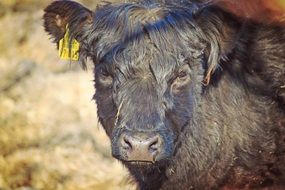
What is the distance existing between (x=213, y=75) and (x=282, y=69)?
0.47 meters

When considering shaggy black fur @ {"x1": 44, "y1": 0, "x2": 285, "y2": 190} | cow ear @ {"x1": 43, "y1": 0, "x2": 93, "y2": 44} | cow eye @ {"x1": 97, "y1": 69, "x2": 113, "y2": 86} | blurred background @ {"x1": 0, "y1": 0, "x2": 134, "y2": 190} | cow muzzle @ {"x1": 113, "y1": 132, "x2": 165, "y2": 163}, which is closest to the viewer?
cow muzzle @ {"x1": 113, "y1": 132, "x2": 165, "y2": 163}

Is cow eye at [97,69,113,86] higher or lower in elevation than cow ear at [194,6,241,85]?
lower

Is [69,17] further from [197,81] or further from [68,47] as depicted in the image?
[197,81]

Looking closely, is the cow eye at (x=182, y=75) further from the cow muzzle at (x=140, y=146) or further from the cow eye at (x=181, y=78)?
the cow muzzle at (x=140, y=146)

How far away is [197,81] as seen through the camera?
17.5ft

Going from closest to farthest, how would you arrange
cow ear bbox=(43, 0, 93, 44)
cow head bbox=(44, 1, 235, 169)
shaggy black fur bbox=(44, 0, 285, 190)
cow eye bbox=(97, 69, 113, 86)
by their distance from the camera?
cow head bbox=(44, 1, 235, 169) < shaggy black fur bbox=(44, 0, 285, 190) < cow eye bbox=(97, 69, 113, 86) < cow ear bbox=(43, 0, 93, 44)

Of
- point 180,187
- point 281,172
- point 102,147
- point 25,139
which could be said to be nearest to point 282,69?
point 281,172

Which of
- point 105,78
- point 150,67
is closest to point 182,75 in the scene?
point 150,67

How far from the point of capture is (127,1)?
224 inches

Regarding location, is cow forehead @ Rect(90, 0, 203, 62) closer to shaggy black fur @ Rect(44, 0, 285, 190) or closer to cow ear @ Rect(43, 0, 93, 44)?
shaggy black fur @ Rect(44, 0, 285, 190)

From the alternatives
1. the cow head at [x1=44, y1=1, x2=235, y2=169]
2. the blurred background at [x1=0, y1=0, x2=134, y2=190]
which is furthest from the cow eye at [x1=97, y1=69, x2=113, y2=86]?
the blurred background at [x1=0, y1=0, x2=134, y2=190]

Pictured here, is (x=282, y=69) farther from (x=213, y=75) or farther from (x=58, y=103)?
(x=58, y=103)

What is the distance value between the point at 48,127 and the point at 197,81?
2611 millimetres

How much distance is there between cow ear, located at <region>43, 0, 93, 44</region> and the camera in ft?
18.4
